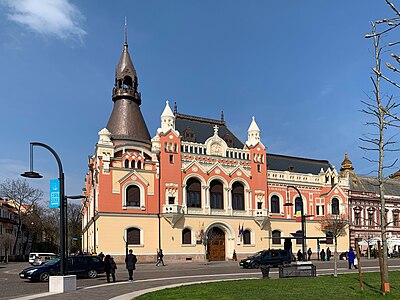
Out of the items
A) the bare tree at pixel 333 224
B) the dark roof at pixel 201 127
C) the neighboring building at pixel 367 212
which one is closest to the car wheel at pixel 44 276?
the dark roof at pixel 201 127

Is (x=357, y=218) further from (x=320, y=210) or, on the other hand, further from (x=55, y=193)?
(x=55, y=193)

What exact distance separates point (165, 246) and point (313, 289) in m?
31.3

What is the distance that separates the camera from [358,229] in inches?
2421

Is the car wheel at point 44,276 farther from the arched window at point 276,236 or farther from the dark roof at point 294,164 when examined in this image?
the dark roof at point 294,164

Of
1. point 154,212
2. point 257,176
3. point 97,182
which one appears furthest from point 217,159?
point 97,182

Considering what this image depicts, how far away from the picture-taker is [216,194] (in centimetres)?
5184

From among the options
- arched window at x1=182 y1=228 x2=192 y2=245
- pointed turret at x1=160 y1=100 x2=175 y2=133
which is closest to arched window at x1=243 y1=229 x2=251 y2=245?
arched window at x1=182 y1=228 x2=192 y2=245

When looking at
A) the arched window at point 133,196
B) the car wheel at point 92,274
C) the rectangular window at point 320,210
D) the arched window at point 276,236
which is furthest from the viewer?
the rectangular window at point 320,210

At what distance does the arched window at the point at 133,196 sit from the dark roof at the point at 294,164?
18755 mm

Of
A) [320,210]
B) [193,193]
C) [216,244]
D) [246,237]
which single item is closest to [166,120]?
[193,193]

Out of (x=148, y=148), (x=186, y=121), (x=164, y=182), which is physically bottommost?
(x=164, y=182)

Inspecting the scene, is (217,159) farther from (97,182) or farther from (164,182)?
(97,182)

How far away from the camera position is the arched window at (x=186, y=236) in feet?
160

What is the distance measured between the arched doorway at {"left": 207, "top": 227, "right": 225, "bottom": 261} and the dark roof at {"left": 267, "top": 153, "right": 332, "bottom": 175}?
38.7 ft
